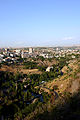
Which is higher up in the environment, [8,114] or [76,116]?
[76,116]

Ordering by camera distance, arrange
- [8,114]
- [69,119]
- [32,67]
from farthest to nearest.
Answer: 1. [32,67]
2. [8,114]
3. [69,119]

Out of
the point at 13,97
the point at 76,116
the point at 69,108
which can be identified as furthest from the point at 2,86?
the point at 76,116

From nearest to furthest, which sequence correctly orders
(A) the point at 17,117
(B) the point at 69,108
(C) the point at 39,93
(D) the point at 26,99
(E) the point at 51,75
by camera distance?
(B) the point at 69,108 < (A) the point at 17,117 < (D) the point at 26,99 < (C) the point at 39,93 < (E) the point at 51,75

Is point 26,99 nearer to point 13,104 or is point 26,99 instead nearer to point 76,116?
point 13,104

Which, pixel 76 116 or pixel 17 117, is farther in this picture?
pixel 17 117

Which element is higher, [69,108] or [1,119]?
[69,108]

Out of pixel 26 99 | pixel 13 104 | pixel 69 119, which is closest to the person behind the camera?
pixel 69 119

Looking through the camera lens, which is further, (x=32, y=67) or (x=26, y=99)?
(x=32, y=67)

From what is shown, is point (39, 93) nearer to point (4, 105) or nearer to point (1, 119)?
point (4, 105)

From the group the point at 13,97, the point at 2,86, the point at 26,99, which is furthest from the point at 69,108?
the point at 2,86
